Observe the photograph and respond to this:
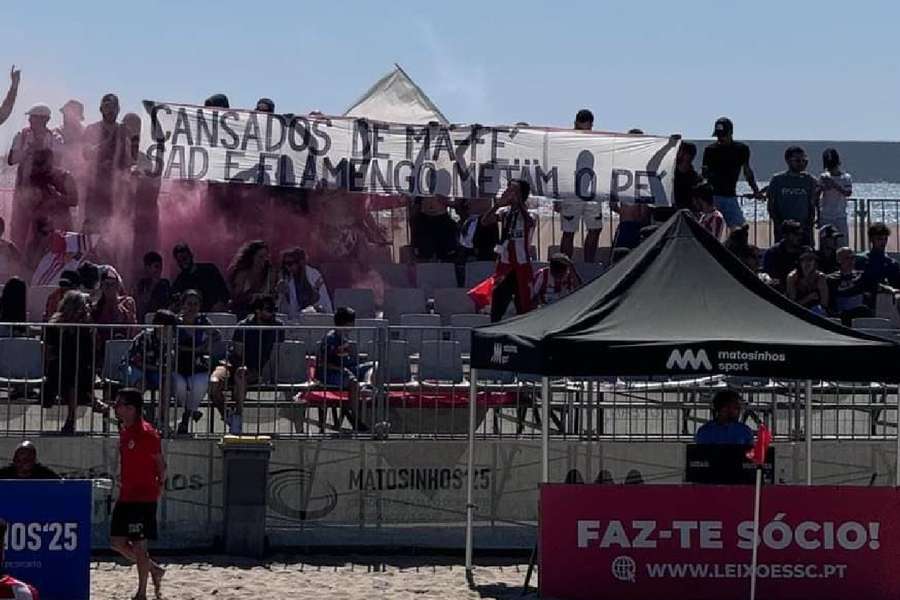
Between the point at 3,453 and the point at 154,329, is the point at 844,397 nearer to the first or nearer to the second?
the point at 154,329

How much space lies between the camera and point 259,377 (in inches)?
655

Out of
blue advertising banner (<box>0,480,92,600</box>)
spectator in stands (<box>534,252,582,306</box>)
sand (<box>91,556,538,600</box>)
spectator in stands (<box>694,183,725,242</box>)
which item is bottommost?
sand (<box>91,556,538,600</box>)

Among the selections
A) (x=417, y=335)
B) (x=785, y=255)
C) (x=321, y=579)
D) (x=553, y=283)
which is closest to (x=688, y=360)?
(x=321, y=579)

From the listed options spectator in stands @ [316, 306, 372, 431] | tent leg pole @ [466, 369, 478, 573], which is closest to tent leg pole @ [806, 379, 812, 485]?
tent leg pole @ [466, 369, 478, 573]

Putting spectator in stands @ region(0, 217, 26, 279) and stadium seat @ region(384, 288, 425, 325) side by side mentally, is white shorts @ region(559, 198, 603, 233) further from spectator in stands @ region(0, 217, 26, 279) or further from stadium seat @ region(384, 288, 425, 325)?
spectator in stands @ region(0, 217, 26, 279)

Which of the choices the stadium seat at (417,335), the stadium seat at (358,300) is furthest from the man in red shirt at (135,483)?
the stadium seat at (358,300)

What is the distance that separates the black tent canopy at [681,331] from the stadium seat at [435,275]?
707 cm

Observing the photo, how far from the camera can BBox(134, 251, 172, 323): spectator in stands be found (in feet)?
63.3

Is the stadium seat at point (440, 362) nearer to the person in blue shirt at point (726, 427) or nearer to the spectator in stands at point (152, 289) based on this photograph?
the person in blue shirt at point (726, 427)

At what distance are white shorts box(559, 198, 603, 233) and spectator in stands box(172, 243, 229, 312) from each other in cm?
451

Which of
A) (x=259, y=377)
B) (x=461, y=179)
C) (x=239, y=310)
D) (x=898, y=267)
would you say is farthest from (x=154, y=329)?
(x=898, y=267)

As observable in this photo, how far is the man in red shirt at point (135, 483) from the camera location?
46.4ft

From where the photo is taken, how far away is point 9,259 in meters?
20.6

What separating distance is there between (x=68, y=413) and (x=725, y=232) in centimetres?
753
